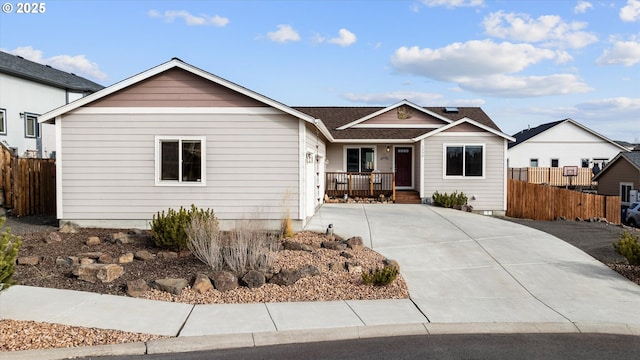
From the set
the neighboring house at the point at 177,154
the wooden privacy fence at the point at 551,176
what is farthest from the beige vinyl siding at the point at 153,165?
the wooden privacy fence at the point at 551,176

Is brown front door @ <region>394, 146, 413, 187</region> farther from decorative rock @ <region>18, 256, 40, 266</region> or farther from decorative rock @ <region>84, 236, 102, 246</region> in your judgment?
decorative rock @ <region>18, 256, 40, 266</region>

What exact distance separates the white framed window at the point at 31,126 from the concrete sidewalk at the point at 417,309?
19.5 metres

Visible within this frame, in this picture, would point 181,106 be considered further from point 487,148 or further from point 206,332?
point 487,148

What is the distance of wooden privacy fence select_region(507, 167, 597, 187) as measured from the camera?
129 feet

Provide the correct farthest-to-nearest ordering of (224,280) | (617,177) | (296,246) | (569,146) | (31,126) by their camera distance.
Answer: (569,146), (617,177), (31,126), (296,246), (224,280)

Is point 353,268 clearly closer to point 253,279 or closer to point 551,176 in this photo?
point 253,279

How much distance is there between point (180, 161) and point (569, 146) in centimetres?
3939

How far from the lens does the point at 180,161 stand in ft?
48.3

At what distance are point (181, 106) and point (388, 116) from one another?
45.3 ft

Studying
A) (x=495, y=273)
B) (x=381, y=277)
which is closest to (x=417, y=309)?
(x=381, y=277)

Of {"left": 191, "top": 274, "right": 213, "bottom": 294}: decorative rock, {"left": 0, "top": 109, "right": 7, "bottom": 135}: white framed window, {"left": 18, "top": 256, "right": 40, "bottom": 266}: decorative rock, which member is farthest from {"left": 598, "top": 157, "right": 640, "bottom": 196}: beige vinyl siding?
{"left": 0, "top": 109, "right": 7, "bottom": 135}: white framed window

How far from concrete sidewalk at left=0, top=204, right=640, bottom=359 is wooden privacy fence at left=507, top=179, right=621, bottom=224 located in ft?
33.6

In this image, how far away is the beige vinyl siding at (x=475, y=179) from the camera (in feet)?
72.3

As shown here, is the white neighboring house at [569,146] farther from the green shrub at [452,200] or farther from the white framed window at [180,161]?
the white framed window at [180,161]
